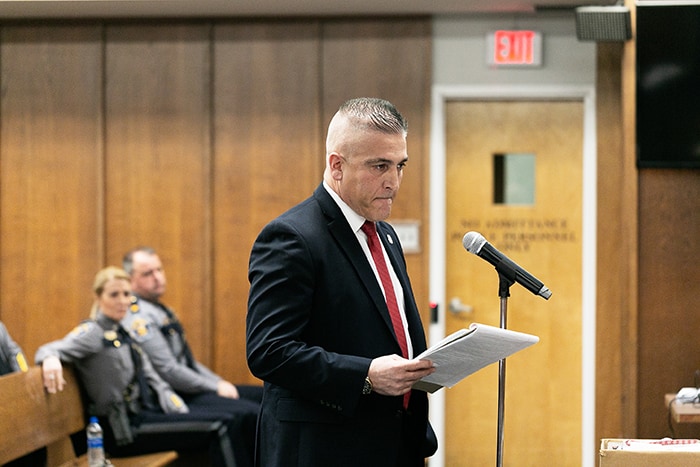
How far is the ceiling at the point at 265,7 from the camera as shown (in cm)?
564

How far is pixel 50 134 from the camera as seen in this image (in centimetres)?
618

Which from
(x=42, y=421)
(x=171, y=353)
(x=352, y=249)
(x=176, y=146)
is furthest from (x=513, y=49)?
(x=352, y=249)

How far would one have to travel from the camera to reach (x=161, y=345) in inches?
208

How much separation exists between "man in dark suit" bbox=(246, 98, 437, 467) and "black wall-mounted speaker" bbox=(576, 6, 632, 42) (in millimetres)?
3125

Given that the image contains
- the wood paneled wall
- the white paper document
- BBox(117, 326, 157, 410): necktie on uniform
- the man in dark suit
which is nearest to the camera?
the white paper document

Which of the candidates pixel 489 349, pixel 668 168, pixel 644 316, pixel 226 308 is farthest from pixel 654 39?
pixel 489 349

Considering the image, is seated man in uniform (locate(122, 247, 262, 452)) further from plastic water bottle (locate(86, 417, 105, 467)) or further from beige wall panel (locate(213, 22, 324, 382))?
plastic water bottle (locate(86, 417, 105, 467))

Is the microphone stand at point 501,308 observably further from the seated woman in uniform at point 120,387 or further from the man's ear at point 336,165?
the seated woman in uniform at point 120,387

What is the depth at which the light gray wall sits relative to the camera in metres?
5.87

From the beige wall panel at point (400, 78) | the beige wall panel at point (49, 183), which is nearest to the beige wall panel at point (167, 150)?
the beige wall panel at point (49, 183)

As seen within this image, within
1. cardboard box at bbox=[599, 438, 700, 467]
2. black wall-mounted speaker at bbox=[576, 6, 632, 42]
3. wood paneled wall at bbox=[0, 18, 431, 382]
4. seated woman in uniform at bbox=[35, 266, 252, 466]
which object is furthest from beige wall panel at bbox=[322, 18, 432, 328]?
cardboard box at bbox=[599, 438, 700, 467]

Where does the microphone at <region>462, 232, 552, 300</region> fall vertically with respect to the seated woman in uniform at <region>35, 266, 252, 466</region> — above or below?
above

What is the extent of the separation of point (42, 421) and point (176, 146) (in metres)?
2.30

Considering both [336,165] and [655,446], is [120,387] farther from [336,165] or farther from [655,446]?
[655,446]
